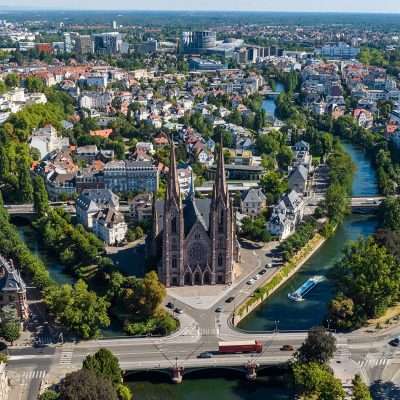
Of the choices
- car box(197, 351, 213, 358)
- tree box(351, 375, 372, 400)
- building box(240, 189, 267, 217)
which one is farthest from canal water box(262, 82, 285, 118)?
tree box(351, 375, 372, 400)

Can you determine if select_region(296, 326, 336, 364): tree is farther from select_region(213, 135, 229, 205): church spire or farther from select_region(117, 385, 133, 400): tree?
select_region(213, 135, 229, 205): church spire

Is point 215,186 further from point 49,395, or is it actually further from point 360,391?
point 49,395

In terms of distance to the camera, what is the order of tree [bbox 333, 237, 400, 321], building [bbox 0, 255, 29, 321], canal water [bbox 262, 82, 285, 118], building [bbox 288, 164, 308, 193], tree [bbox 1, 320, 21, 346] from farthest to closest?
canal water [bbox 262, 82, 285, 118] < building [bbox 288, 164, 308, 193] < tree [bbox 333, 237, 400, 321] < building [bbox 0, 255, 29, 321] < tree [bbox 1, 320, 21, 346]


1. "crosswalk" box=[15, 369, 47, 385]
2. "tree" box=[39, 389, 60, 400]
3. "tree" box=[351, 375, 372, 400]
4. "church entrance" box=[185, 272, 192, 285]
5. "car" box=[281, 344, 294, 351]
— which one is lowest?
"crosswalk" box=[15, 369, 47, 385]

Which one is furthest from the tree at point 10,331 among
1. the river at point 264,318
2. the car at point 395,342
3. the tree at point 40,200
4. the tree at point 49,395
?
the tree at point 40,200

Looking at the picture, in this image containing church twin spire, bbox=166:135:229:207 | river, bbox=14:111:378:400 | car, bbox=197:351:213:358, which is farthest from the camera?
church twin spire, bbox=166:135:229:207

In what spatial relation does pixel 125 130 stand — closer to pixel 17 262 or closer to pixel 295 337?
pixel 17 262

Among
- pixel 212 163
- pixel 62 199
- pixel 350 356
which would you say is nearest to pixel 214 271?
pixel 350 356

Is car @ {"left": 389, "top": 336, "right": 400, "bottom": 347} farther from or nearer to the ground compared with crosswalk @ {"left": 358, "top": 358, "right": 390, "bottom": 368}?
farther from the ground

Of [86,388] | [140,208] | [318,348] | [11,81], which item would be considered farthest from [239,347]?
[11,81]

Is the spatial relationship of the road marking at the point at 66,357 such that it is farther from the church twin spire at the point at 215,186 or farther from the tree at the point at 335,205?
the tree at the point at 335,205
